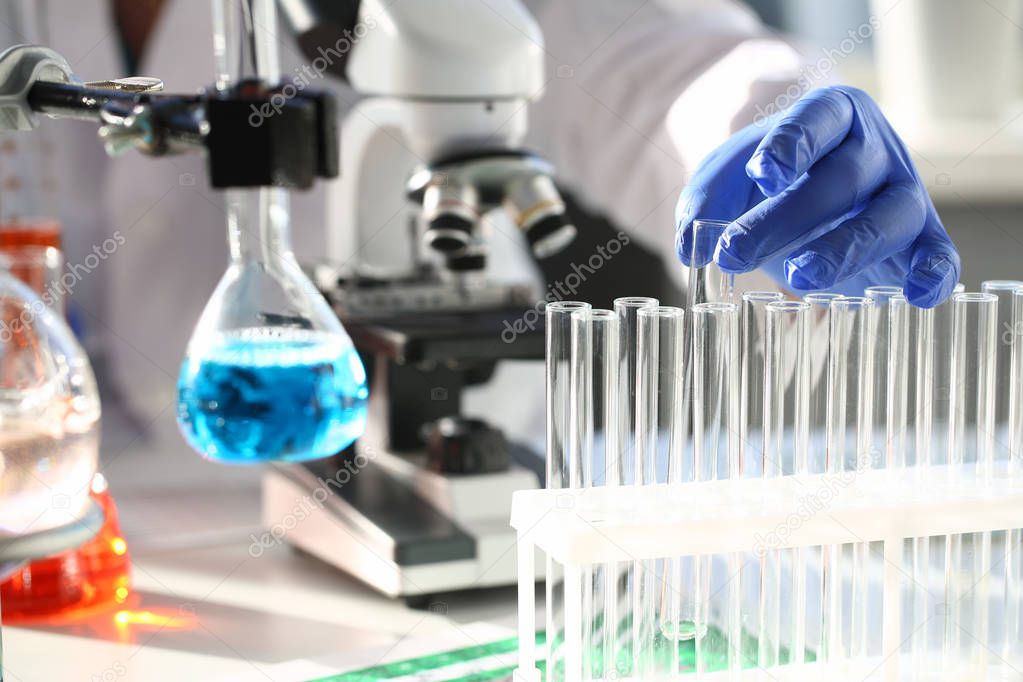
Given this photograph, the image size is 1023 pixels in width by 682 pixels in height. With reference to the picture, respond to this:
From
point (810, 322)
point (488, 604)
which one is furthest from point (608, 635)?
point (488, 604)

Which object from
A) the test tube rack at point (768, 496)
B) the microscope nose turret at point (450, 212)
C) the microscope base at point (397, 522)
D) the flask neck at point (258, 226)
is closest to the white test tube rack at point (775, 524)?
the test tube rack at point (768, 496)

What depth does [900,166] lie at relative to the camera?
1029 mm

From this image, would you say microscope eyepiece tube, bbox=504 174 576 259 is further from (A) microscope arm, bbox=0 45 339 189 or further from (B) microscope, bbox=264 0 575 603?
(A) microscope arm, bbox=0 45 339 189

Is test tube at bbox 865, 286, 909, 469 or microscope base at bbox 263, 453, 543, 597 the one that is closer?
test tube at bbox 865, 286, 909, 469

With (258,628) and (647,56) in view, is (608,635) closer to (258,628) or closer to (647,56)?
(258,628)

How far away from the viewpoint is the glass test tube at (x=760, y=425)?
850 mm

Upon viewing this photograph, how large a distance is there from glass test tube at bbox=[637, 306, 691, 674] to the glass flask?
1.84 feet

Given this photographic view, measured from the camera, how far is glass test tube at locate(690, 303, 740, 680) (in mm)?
842

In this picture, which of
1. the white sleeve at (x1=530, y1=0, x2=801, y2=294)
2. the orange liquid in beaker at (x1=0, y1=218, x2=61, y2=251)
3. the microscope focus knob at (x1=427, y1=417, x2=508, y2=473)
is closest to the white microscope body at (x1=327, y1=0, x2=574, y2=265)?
the microscope focus knob at (x1=427, y1=417, x2=508, y2=473)

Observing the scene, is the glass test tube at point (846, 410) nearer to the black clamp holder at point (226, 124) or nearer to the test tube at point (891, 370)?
the test tube at point (891, 370)

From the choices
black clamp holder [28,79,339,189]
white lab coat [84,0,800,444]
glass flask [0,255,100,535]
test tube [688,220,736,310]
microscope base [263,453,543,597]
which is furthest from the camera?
white lab coat [84,0,800,444]

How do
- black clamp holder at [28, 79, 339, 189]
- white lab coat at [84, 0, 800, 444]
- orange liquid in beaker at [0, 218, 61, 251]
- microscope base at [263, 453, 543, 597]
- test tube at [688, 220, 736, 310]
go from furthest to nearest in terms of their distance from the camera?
white lab coat at [84, 0, 800, 444]
orange liquid in beaker at [0, 218, 61, 251]
microscope base at [263, 453, 543, 597]
test tube at [688, 220, 736, 310]
black clamp holder at [28, 79, 339, 189]

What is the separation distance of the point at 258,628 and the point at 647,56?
1506 mm

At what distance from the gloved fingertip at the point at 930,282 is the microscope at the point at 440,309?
455 mm
